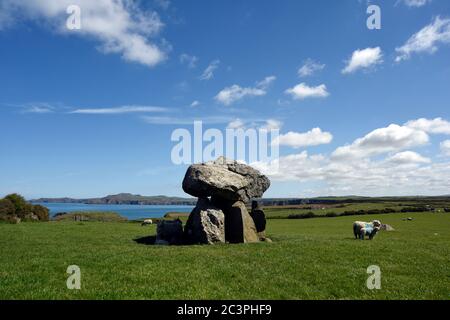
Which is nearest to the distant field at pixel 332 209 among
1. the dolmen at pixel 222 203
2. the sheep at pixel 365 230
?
the sheep at pixel 365 230

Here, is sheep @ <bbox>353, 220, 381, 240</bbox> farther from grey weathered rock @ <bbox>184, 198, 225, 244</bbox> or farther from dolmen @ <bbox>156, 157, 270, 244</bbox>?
grey weathered rock @ <bbox>184, 198, 225, 244</bbox>

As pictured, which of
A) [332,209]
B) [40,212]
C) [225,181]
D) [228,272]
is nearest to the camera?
[228,272]

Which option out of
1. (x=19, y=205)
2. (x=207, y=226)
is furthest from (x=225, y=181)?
(x=19, y=205)

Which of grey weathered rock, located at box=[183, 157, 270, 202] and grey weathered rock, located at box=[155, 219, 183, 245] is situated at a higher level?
grey weathered rock, located at box=[183, 157, 270, 202]

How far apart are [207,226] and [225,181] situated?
452 cm

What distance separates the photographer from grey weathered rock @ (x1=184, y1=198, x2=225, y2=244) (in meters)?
32.7

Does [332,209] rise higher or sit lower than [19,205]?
lower

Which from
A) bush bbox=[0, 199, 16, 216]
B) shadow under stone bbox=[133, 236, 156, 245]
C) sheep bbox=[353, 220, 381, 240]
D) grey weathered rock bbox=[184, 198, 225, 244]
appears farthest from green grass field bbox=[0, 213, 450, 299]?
bush bbox=[0, 199, 16, 216]

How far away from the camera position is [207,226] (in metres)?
33.1

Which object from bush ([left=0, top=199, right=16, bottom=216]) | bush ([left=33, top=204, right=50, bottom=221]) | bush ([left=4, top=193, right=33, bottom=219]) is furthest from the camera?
bush ([left=33, top=204, right=50, bottom=221])

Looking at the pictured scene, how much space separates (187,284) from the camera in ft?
54.3

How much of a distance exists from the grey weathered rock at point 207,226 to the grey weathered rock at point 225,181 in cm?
176

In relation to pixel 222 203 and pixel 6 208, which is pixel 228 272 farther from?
pixel 6 208
